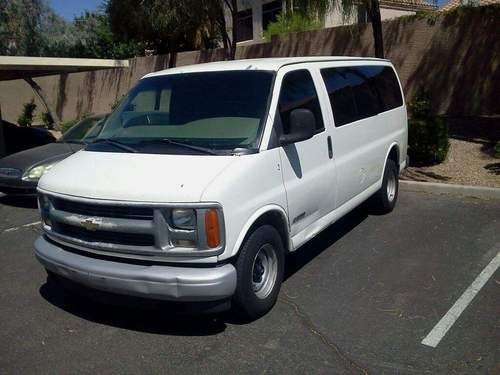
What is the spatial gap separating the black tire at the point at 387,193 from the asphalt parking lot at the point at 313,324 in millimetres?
964

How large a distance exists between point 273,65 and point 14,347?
10.3 ft

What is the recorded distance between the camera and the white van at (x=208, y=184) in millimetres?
3723

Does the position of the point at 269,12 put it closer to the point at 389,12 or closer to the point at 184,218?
the point at 389,12

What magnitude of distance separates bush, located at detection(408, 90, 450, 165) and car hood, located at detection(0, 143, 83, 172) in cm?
584

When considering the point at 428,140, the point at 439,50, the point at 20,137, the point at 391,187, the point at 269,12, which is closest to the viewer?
the point at 391,187

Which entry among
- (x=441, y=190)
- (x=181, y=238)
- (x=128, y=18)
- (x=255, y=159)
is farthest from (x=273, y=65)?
(x=128, y=18)

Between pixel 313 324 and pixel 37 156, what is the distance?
6228 millimetres

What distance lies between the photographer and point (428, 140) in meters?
9.27

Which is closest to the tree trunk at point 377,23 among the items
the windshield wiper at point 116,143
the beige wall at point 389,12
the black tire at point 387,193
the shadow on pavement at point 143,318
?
the black tire at point 387,193

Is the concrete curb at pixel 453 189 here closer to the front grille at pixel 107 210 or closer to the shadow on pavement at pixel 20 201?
the front grille at pixel 107 210

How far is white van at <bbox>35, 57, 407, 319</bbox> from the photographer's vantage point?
3.72m

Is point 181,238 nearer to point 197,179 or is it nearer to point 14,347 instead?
point 197,179

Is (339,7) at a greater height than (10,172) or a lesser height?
greater

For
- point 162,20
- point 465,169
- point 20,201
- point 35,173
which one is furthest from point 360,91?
point 162,20
